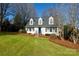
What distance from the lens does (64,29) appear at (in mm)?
8547

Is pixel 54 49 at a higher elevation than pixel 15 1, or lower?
lower

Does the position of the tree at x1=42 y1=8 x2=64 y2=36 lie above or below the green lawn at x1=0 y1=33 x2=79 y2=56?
above

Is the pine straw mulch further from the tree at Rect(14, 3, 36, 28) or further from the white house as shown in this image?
the tree at Rect(14, 3, 36, 28)

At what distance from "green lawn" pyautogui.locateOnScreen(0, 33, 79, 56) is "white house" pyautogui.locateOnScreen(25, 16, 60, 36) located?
82 millimetres

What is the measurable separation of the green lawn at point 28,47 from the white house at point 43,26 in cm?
8

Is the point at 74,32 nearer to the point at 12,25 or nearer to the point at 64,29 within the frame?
the point at 64,29

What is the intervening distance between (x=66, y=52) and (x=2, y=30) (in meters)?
0.76

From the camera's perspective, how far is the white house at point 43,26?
854cm

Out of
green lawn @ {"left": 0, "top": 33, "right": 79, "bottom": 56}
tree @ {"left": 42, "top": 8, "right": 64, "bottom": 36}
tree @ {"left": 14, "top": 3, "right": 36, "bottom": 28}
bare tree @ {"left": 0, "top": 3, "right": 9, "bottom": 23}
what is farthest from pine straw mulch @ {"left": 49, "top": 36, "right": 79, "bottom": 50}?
bare tree @ {"left": 0, "top": 3, "right": 9, "bottom": 23}


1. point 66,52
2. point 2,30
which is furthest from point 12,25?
point 66,52

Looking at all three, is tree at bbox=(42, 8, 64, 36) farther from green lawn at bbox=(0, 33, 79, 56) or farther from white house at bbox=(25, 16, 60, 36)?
green lawn at bbox=(0, 33, 79, 56)

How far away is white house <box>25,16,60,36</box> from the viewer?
854cm

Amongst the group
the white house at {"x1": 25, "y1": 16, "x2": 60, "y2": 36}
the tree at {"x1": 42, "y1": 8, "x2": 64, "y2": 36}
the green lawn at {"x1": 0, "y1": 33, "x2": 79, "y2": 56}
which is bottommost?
the green lawn at {"x1": 0, "y1": 33, "x2": 79, "y2": 56}

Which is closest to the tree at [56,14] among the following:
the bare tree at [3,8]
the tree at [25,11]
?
the tree at [25,11]
